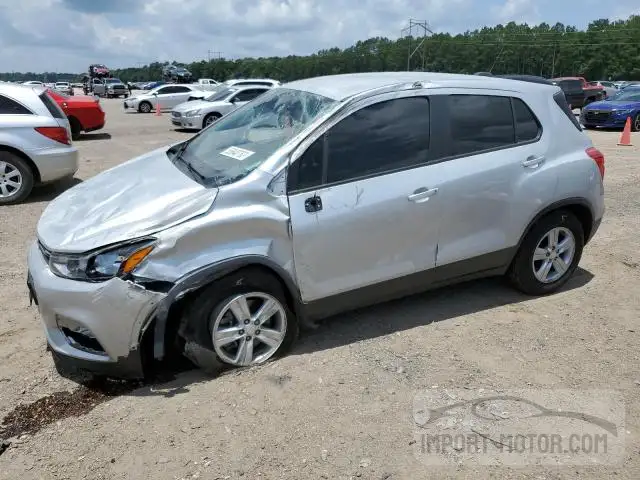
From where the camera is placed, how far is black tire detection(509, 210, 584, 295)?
419 cm

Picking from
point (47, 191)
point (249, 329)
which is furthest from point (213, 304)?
point (47, 191)

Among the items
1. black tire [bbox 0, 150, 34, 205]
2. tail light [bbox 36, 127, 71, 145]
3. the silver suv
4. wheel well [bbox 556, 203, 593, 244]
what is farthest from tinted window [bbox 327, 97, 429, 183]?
black tire [bbox 0, 150, 34, 205]

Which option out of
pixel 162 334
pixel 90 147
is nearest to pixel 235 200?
pixel 162 334

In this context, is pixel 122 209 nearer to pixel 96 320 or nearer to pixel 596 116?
pixel 96 320

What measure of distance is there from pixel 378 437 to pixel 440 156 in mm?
1949

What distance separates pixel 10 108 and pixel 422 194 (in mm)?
6589

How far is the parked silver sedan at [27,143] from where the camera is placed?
24.3 ft

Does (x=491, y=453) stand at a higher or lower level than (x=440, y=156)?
lower

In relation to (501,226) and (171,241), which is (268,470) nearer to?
(171,241)

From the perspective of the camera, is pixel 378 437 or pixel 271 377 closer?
pixel 378 437

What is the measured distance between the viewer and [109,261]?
2.92m

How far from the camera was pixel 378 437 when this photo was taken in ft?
9.07

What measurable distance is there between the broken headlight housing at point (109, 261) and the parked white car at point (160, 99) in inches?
1079

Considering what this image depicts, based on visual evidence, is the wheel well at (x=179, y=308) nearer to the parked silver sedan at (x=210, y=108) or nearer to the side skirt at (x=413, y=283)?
the side skirt at (x=413, y=283)
